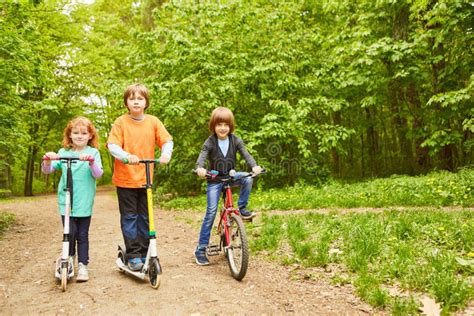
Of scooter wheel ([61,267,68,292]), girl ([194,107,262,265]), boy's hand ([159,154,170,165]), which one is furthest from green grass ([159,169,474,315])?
A: scooter wheel ([61,267,68,292])

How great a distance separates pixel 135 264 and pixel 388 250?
302 cm

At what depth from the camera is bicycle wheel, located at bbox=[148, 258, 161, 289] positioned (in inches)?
155

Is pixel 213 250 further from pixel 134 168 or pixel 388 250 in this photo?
pixel 388 250

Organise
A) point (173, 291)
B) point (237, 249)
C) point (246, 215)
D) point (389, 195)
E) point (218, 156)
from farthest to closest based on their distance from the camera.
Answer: point (389, 195) → point (246, 215) → point (218, 156) → point (237, 249) → point (173, 291)

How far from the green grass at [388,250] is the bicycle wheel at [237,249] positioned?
78 centimetres

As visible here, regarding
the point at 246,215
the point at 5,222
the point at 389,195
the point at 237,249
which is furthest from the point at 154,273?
the point at 5,222

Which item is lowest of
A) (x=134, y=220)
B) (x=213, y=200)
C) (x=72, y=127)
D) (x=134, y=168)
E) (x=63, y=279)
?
(x=63, y=279)

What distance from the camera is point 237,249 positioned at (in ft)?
14.8

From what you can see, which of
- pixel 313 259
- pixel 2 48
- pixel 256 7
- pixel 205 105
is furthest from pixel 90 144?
pixel 256 7

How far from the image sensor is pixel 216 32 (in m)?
13.1

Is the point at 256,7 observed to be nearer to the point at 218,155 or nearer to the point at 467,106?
the point at 467,106

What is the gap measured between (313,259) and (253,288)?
1.04m

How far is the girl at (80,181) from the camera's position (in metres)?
4.32

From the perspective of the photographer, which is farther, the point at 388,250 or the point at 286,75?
the point at 286,75
